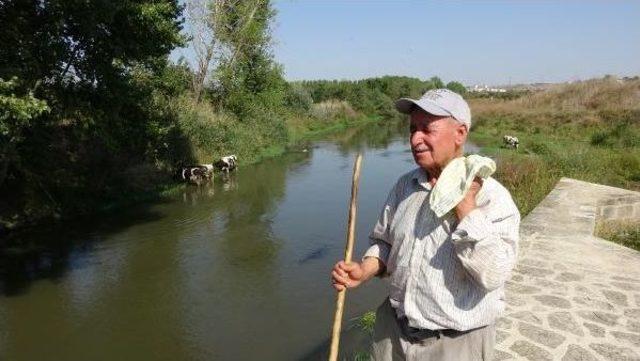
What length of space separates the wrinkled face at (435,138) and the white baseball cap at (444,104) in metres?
0.03

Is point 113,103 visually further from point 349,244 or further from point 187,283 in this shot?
point 349,244

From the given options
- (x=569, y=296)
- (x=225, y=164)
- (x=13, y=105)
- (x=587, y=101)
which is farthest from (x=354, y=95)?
(x=569, y=296)

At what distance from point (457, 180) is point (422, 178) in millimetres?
345

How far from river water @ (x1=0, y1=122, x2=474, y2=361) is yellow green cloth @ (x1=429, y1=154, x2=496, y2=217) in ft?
15.9

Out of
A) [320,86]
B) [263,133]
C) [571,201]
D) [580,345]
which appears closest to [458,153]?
[580,345]

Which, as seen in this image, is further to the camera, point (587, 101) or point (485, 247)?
point (587, 101)

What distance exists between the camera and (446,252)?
7.06 ft

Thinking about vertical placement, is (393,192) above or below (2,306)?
above

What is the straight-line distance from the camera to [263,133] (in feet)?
89.7

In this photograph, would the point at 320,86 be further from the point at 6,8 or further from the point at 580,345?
the point at 580,345

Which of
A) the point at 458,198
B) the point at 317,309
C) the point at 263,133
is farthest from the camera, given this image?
the point at 263,133

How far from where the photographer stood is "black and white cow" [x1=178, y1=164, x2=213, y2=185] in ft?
58.6

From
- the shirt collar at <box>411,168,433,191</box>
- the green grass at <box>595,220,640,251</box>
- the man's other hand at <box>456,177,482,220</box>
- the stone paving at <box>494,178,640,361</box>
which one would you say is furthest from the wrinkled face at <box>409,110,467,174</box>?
the green grass at <box>595,220,640,251</box>

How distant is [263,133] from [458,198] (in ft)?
84.6
